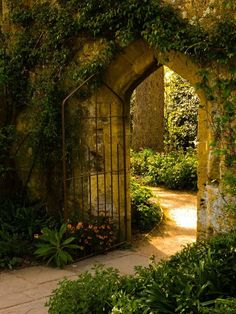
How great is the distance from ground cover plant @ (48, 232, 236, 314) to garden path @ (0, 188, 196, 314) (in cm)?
87

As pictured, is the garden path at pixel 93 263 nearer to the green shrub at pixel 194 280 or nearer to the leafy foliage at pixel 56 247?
the leafy foliage at pixel 56 247

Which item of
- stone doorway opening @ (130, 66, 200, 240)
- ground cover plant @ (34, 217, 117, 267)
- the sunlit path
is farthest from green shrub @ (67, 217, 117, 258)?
stone doorway opening @ (130, 66, 200, 240)

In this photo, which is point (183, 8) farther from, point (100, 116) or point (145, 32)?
point (100, 116)

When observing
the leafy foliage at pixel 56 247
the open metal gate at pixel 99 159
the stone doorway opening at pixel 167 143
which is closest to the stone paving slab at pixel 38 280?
the leafy foliage at pixel 56 247

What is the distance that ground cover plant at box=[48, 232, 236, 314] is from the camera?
3781mm

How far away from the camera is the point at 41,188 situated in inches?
317

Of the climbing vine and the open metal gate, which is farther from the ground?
the climbing vine

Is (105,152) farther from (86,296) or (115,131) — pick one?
(86,296)

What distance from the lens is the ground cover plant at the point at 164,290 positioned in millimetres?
3781

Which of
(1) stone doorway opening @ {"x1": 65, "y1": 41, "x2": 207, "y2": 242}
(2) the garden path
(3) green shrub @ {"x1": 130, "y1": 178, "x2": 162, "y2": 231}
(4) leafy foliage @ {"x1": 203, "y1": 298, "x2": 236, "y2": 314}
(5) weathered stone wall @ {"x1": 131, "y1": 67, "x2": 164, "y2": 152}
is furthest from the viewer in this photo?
(5) weathered stone wall @ {"x1": 131, "y1": 67, "x2": 164, "y2": 152}

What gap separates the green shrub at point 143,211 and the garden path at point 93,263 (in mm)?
166

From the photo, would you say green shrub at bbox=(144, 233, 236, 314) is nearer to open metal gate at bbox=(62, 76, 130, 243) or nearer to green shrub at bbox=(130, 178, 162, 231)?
open metal gate at bbox=(62, 76, 130, 243)

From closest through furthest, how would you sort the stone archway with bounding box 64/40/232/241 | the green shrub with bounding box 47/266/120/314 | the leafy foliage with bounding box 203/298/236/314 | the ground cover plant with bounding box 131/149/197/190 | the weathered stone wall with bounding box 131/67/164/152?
the leafy foliage with bounding box 203/298/236/314 < the green shrub with bounding box 47/266/120/314 < the stone archway with bounding box 64/40/232/241 < the ground cover plant with bounding box 131/149/197/190 < the weathered stone wall with bounding box 131/67/164/152

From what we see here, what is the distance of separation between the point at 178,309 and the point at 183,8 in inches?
144
